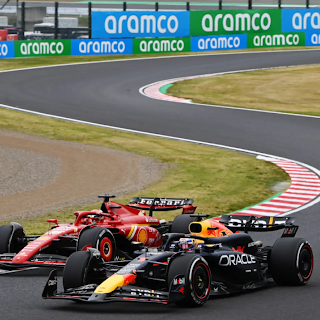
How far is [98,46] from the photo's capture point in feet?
148

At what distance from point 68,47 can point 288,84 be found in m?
14.8

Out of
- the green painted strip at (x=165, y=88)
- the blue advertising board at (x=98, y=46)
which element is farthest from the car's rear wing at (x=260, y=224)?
the blue advertising board at (x=98, y=46)

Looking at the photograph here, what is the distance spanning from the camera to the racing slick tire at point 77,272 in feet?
29.4

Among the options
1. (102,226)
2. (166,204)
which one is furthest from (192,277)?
(166,204)


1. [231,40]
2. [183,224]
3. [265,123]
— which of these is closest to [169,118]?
[265,123]

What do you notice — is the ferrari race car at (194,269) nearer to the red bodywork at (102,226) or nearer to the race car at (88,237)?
the race car at (88,237)

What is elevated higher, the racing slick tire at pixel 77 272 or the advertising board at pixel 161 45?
the advertising board at pixel 161 45

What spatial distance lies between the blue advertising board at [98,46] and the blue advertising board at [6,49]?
152 inches

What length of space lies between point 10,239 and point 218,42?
126 ft

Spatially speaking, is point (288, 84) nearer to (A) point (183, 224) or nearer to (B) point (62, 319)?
(A) point (183, 224)

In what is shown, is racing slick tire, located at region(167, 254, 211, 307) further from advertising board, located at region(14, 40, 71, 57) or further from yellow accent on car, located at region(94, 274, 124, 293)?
advertising board, located at region(14, 40, 71, 57)

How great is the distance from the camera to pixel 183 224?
1170 centimetres

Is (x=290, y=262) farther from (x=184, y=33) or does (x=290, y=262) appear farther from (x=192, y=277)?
(x=184, y=33)

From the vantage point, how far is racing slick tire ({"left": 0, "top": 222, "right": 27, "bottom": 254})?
36.9ft
